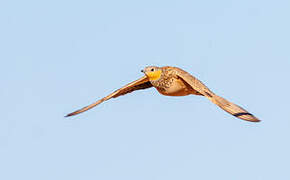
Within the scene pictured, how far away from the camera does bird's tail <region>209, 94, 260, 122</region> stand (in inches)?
723

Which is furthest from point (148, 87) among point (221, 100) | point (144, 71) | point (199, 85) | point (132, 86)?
point (221, 100)

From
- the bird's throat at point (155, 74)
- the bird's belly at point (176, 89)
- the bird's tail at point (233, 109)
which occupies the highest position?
the bird's throat at point (155, 74)

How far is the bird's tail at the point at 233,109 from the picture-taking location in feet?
60.3

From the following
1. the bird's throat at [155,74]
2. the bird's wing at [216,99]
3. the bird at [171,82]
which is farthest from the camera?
the bird's throat at [155,74]

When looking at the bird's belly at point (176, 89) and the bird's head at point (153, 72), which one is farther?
the bird's head at point (153, 72)

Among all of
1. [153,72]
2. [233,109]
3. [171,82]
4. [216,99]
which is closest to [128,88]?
[153,72]

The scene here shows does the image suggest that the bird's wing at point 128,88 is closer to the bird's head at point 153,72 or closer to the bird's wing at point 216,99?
the bird's head at point 153,72

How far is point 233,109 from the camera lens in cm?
1902

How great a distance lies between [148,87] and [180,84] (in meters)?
2.78

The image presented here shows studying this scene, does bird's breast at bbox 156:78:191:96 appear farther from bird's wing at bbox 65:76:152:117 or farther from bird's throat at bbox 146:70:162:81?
bird's wing at bbox 65:76:152:117

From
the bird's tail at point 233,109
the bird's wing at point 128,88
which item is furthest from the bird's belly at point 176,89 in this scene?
the bird's tail at point 233,109

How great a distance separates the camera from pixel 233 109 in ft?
62.4

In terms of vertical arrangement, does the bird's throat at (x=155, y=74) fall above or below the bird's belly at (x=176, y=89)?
above

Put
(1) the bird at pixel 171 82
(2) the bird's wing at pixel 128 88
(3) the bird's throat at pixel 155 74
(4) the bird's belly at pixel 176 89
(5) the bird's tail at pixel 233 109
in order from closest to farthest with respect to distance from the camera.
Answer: (5) the bird's tail at pixel 233 109 < (1) the bird at pixel 171 82 < (4) the bird's belly at pixel 176 89 < (3) the bird's throat at pixel 155 74 < (2) the bird's wing at pixel 128 88
